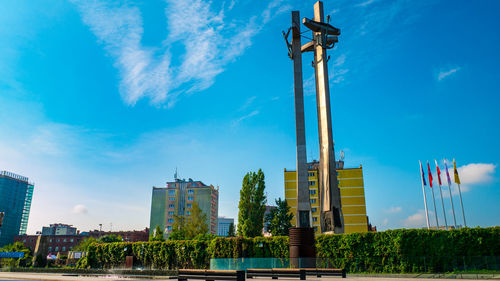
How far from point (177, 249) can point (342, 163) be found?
58.2 meters

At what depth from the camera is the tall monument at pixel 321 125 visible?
31.9 meters

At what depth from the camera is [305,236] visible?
27.4 meters

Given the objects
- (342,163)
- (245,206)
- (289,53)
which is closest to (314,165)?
(342,163)

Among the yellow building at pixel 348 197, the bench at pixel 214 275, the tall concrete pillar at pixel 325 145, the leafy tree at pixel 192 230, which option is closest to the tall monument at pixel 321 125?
the tall concrete pillar at pixel 325 145

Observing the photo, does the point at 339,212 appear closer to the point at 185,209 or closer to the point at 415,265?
the point at 415,265

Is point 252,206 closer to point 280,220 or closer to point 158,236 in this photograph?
point 280,220

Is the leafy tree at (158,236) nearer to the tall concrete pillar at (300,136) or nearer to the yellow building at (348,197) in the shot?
the tall concrete pillar at (300,136)

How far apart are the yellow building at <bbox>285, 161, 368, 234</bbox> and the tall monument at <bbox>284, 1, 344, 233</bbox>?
4305cm

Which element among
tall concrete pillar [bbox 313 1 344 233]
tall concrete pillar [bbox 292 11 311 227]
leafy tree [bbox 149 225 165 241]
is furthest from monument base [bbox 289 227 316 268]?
leafy tree [bbox 149 225 165 241]

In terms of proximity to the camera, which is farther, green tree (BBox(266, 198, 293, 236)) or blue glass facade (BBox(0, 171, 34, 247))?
blue glass facade (BBox(0, 171, 34, 247))

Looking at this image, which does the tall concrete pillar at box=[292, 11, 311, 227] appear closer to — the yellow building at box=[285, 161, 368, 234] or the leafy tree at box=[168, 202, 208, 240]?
the leafy tree at box=[168, 202, 208, 240]

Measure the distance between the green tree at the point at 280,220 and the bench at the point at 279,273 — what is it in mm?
29070

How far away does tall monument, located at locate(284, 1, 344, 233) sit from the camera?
31906mm

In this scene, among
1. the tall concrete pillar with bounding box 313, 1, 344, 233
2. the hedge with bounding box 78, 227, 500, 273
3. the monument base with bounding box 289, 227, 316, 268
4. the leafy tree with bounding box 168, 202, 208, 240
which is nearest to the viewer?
the hedge with bounding box 78, 227, 500, 273
